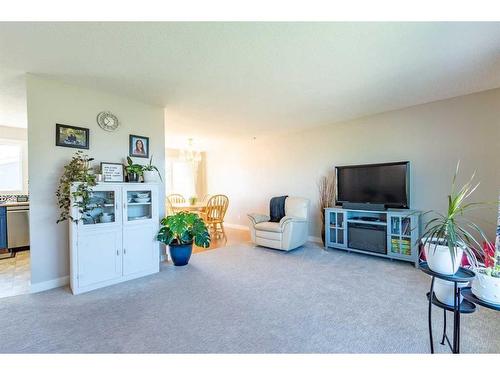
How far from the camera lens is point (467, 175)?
10.5 feet

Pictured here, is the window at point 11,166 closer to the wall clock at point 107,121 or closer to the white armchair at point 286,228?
the wall clock at point 107,121

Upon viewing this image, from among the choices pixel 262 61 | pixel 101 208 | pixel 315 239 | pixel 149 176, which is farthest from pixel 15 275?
pixel 315 239

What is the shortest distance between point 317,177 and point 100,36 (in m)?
3.99

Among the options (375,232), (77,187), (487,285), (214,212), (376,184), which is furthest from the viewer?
(214,212)

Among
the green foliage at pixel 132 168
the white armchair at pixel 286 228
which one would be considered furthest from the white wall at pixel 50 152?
the white armchair at pixel 286 228

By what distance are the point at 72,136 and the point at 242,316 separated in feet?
9.17

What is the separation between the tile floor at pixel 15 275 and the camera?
2.60 meters

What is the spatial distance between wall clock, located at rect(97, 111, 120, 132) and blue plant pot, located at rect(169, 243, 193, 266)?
1.79 m

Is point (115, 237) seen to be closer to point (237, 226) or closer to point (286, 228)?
point (286, 228)

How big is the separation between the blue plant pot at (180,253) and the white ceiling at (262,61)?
2.08 metres

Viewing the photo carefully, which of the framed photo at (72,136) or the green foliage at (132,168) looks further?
the green foliage at (132,168)

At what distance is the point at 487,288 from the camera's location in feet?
3.71
